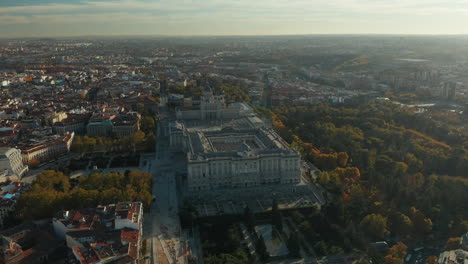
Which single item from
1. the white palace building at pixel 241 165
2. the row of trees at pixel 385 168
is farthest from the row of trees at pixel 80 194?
the row of trees at pixel 385 168

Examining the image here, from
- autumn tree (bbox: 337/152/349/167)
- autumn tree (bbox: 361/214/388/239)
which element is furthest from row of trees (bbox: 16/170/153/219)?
autumn tree (bbox: 337/152/349/167)

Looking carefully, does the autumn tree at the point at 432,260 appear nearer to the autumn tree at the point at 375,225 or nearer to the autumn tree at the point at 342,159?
the autumn tree at the point at 375,225

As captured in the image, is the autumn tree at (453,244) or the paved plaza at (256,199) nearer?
the autumn tree at (453,244)

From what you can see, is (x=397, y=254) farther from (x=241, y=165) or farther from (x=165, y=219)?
(x=165, y=219)

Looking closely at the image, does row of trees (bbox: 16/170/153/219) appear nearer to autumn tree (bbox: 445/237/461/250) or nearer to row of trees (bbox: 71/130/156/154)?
row of trees (bbox: 71/130/156/154)

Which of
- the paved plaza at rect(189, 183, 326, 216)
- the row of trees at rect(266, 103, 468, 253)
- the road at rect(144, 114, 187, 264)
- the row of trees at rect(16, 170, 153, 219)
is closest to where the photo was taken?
the road at rect(144, 114, 187, 264)

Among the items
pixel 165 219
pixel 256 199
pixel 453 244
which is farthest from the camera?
pixel 256 199

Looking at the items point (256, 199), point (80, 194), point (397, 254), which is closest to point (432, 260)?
point (397, 254)

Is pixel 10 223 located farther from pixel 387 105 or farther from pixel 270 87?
pixel 270 87
